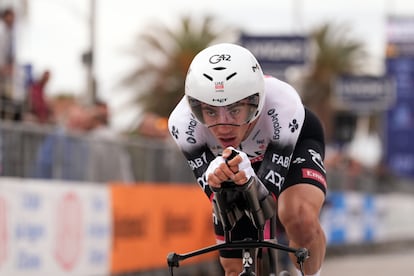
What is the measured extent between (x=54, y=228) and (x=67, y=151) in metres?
0.94

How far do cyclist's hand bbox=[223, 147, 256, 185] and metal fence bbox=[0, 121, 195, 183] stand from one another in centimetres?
511

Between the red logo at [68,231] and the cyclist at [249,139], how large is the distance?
4631 millimetres

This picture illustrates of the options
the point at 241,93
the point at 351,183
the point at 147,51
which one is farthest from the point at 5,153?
the point at 147,51

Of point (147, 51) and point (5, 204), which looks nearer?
point (5, 204)

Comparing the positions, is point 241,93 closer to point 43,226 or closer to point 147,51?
point 43,226

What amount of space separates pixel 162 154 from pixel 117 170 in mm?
1633

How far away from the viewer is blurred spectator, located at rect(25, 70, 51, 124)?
13359 millimetres

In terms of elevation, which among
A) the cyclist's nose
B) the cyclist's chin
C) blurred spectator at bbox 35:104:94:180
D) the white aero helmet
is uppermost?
the white aero helmet

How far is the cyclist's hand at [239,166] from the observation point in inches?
257

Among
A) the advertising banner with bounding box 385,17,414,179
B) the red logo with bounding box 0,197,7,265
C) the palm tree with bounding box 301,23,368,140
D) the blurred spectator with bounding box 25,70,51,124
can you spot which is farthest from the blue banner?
the red logo with bounding box 0,197,7,265

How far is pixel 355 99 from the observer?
27.0 meters

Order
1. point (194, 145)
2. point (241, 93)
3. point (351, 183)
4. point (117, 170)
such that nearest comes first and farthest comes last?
point (241, 93) < point (194, 145) < point (117, 170) < point (351, 183)

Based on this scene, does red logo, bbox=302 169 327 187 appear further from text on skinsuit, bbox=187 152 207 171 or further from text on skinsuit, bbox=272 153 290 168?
text on skinsuit, bbox=187 152 207 171

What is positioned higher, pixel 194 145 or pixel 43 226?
pixel 194 145
